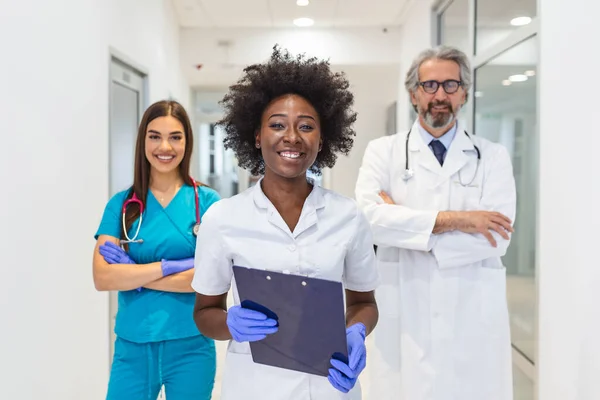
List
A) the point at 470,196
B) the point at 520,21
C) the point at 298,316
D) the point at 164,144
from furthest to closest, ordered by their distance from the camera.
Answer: the point at 520,21, the point at 470,196, the point at 164,144, the point at 298,316

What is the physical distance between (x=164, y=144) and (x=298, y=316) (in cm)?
95

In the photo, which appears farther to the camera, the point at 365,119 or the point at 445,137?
the point at 365,119

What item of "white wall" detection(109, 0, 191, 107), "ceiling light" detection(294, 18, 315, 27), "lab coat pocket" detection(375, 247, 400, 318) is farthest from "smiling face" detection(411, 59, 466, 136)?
"ceiling light" detection(294, 18, 315, 27)

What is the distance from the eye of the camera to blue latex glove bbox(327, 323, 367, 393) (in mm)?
1004

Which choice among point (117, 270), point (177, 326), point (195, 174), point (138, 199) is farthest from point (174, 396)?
point (195, 174)

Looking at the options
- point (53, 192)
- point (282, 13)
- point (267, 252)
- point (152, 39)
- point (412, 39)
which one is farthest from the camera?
point (282, 13)

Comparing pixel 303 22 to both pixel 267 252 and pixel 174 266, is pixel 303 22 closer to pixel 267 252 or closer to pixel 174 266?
pixel 174 266

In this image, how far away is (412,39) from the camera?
518 cm

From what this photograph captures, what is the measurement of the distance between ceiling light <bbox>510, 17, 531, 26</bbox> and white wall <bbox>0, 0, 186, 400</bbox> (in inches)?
86.4

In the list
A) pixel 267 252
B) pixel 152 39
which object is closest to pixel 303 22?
pixel 152 39

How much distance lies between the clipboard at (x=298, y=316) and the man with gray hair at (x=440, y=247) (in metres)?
0.82

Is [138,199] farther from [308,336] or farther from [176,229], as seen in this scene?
[308,336]

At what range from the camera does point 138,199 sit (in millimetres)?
1710

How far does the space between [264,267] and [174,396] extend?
0.74 m
